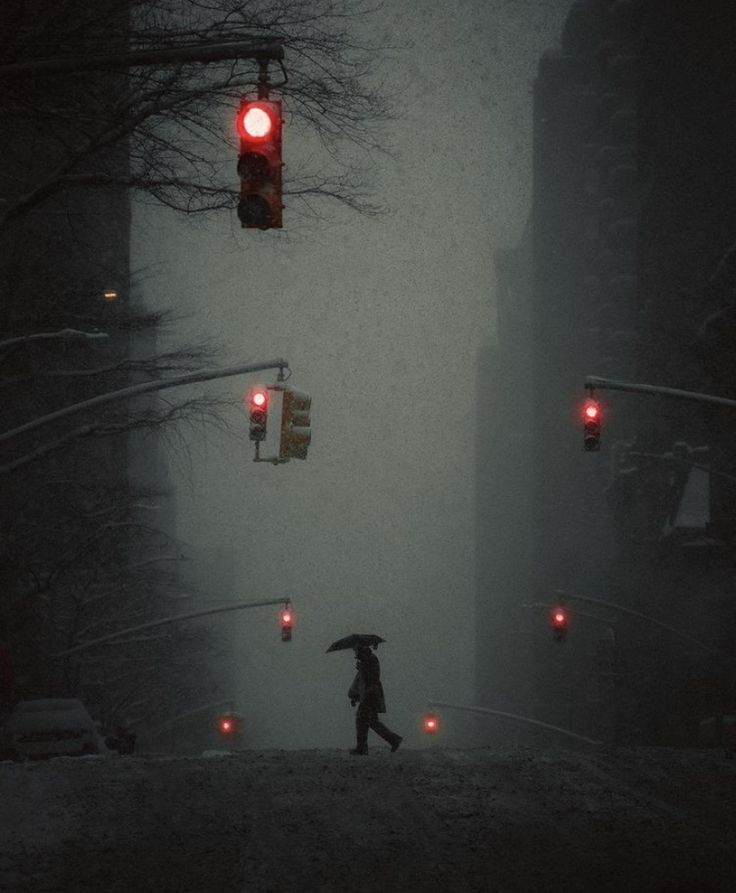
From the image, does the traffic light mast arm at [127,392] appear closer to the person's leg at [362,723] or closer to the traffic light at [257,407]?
the traffic light at [257,407]

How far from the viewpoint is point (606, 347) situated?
8256 centimetres

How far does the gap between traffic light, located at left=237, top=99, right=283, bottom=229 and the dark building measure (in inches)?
807

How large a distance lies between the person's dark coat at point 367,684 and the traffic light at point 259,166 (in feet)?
33.6

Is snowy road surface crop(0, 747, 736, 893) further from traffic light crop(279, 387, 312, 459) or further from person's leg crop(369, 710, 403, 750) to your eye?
traffic light crop(279, 387, 312, 459)

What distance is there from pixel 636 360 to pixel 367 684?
49902 millimetres

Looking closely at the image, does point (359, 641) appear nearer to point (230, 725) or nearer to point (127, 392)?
point (127, 392)

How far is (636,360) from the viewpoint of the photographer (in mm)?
65125

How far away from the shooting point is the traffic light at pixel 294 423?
18641 millimetres

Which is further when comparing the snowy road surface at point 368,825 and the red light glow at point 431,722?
the red light glow at point 431,722

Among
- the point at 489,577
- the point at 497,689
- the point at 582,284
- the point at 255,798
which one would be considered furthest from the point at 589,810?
the point at 489,577

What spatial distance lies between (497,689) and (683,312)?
72507 millimetres

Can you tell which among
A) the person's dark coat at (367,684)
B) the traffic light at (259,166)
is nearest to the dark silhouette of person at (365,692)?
the person's dark coat at (367,684)

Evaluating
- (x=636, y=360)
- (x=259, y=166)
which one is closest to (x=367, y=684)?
(x=259, y=166)

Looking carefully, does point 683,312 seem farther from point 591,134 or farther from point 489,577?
point 489,577
